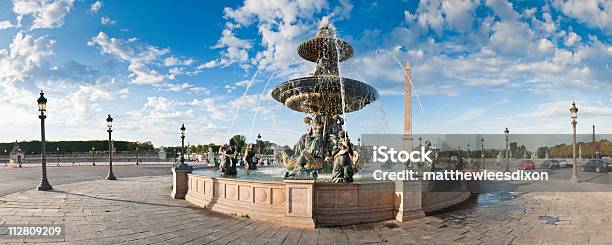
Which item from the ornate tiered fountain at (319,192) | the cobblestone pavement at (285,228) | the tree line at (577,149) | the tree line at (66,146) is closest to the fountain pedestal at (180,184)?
the ornate tiered fountain at (319,192)

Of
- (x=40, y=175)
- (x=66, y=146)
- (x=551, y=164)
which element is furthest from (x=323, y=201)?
(x=66, y=146)

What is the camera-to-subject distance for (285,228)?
8.31 meters

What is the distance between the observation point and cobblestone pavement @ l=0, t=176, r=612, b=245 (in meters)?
7.42

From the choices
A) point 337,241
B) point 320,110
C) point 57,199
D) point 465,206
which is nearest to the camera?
point 337,241

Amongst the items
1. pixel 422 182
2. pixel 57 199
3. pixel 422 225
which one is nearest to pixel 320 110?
pixel 422 182

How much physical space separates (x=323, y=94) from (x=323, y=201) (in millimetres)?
6602

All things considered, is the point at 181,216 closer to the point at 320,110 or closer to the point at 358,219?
the point at 358,219

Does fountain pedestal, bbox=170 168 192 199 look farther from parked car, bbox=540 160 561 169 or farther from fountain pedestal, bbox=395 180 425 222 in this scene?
parked car, bbox=540 160 561 169

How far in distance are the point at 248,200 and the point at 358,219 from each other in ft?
10.7

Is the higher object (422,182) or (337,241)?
(422,182)

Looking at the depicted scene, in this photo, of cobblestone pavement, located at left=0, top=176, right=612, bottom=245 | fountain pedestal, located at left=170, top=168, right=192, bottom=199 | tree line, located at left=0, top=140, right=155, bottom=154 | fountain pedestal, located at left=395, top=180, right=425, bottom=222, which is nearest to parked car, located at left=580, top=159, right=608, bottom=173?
cobblestone pavement, located at left=0, top=176, right=612, bottom=245

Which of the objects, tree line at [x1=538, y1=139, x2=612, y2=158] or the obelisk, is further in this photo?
tree line at [x1=538, y1=139, x2=612, y2=158]

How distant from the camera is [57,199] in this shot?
12.6 metres

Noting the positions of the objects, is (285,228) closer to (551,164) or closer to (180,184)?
(180,184)
